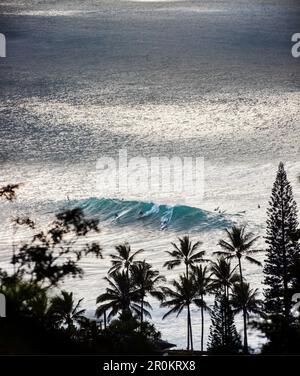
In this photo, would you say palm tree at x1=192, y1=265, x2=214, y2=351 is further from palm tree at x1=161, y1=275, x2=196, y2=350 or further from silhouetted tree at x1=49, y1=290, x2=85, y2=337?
silhouetted tree at x1=49, y1=290, x2=85, y2=337

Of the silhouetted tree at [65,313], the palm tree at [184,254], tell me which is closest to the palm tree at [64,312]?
the silhouetted tree at [65,313]

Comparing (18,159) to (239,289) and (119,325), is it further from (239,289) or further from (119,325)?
(119,325)

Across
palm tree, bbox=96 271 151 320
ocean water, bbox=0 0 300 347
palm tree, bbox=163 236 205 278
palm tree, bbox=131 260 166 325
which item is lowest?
palm tree, bbox=96 271 151 320

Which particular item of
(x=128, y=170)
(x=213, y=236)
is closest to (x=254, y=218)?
(x=213, y=236)

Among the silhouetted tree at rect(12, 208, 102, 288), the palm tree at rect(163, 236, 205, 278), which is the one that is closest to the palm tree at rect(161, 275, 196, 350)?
the palm tree at rect(163, 236, 205, 278)

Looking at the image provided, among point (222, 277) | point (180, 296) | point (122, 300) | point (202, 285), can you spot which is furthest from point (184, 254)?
point (122, 300)
